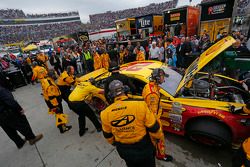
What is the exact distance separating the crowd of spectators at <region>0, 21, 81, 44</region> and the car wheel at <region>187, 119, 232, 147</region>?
64359mm

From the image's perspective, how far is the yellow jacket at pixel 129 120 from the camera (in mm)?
1531

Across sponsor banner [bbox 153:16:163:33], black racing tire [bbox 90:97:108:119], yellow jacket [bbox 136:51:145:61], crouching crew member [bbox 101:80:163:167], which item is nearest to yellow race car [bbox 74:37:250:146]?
crouching crew member [bbox 101:80:163:167]

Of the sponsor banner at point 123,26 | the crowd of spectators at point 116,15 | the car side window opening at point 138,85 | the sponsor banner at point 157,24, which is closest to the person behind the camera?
the car side window opening at point 138,85

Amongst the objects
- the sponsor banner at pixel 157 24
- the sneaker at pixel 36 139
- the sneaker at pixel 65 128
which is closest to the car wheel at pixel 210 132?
the sneaker at pixel 65 128

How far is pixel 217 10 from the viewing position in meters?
10.6

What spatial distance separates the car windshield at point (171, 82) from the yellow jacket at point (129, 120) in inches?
55.3

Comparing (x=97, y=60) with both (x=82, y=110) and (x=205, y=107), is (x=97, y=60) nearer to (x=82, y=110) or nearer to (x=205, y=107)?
(x=82, y=110)

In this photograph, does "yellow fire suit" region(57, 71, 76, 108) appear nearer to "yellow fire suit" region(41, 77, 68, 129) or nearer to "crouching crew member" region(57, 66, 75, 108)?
"crouching crew member" region(57, 66, 75, 108)

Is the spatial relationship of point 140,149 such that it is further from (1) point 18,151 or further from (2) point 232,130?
(1) point 18,151

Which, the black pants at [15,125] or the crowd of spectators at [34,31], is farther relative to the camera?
the crowd of spectators at [34,31]

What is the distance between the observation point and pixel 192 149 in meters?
2.81

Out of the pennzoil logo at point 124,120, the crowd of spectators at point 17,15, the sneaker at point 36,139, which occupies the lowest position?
the sneaker at point 36,139

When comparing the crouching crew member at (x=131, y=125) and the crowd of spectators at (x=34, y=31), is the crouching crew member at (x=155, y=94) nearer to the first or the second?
the crouching crew member at (x=131, y=125)

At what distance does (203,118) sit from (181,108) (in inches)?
15.8
